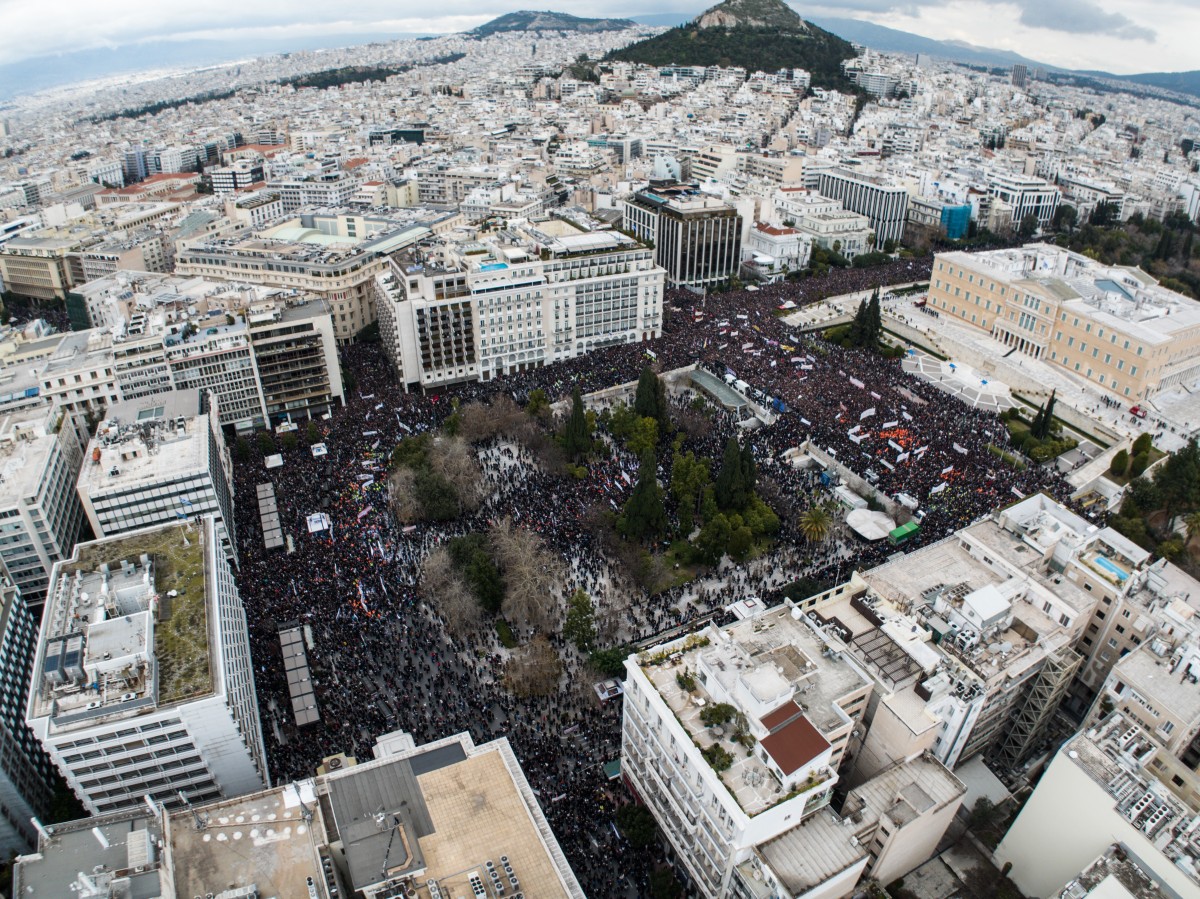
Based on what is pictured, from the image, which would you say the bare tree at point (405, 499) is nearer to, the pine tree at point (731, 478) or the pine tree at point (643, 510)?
the pine tree at point (643, 510)

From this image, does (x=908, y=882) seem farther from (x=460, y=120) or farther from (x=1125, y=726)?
(x=460, y=120)

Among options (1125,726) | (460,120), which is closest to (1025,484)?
(1125,726)

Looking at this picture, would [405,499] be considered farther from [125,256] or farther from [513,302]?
[125,256]

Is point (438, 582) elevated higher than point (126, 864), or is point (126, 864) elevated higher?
point (126, 864)

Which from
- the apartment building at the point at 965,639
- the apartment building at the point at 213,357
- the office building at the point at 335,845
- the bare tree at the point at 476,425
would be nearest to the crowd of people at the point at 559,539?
the bare tree at the point at 476,425

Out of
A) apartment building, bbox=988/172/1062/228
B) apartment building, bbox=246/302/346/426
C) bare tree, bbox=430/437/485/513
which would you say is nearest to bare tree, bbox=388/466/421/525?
bare tree, bbox=430/437/485/513
